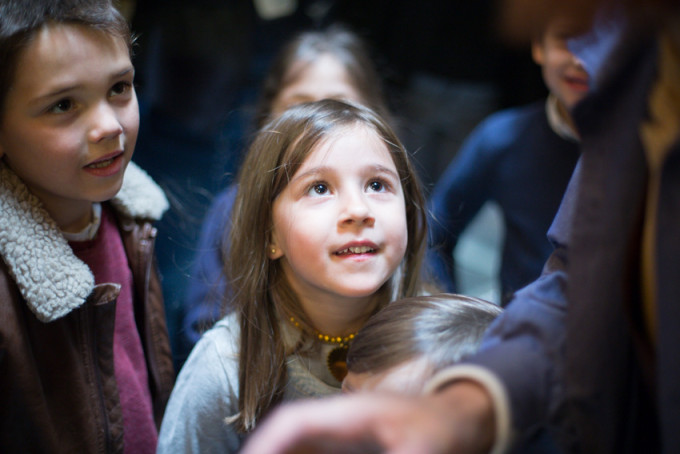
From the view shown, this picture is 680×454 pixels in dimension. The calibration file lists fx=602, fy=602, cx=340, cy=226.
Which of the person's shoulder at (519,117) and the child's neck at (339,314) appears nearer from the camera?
the child's neck at (339,314)

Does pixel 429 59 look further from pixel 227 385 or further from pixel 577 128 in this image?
pixel 577 128

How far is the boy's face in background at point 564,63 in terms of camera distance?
51 cm

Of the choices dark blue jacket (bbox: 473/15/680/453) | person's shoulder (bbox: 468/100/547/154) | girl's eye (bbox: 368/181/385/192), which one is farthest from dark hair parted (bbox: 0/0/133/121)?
person's shoulder (bbox: 468/100/547/154)

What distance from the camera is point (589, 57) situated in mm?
535

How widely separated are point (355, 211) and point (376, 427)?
46 centimetres

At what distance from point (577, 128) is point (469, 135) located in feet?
7.20

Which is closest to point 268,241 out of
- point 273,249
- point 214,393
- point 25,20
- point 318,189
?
point 273,249

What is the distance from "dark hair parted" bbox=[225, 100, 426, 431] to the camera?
990 millimetres

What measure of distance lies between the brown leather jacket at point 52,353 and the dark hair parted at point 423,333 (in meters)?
0.44

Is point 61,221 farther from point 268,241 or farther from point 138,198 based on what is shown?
point 268,241

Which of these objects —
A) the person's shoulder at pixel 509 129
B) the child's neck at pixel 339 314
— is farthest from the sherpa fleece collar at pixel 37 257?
the person's shoulder at pixel 509 129

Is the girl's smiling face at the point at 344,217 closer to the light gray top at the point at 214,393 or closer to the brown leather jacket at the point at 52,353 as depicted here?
the light gray top at the point at 214,393

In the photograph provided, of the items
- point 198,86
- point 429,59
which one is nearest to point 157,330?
point 198,86

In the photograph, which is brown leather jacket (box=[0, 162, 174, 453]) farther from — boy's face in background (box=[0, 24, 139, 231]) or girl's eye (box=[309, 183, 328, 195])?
girl's eye (box=[309, 183, 328, 195])
